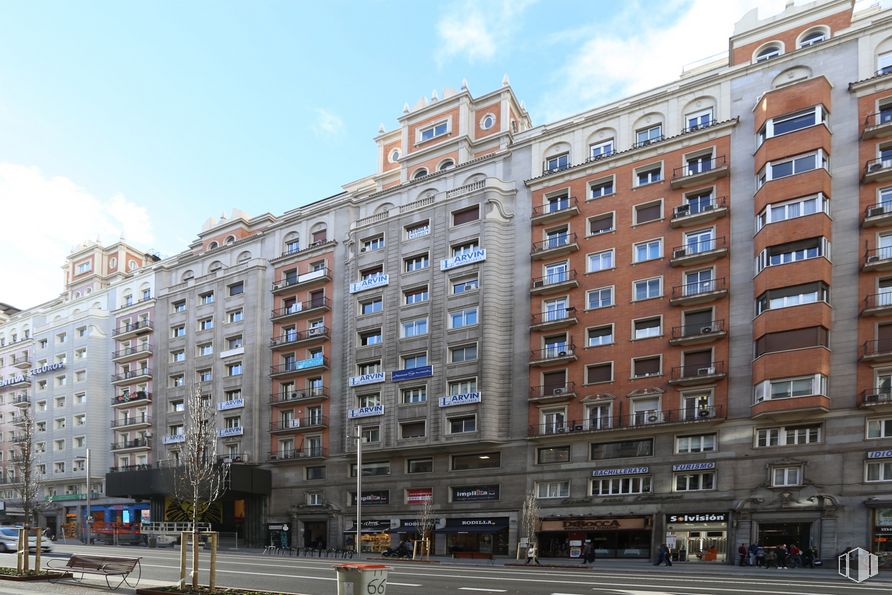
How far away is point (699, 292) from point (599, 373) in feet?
26.7

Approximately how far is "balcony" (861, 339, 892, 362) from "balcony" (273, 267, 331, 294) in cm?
3932

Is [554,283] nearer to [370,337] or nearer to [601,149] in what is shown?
[601,149]

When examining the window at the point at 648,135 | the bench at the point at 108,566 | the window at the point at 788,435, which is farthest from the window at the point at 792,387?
the bench at the point at 108,566

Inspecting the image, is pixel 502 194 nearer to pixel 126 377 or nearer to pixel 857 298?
pixel 857 298

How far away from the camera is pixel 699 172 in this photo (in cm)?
4141

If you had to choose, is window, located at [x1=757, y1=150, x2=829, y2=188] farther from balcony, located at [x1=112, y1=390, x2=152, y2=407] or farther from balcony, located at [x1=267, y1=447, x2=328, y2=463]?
balcony, located at [x1=112, y1=390, x2=152, y2=407]

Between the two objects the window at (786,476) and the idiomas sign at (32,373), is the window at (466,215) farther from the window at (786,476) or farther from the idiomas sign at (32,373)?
the idiomas sign at (32,373)

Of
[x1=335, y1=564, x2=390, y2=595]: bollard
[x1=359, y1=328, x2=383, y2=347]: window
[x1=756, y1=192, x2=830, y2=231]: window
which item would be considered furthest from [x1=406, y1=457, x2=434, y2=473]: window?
[x1=335, y1=564, x2=390, y2=595]: bollard

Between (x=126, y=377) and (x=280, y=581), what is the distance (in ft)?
183

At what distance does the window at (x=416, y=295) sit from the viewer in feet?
166

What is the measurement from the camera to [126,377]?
7131 cm

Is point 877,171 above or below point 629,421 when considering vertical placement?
above

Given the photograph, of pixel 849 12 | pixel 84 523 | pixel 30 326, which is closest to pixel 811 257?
pixel 849 12

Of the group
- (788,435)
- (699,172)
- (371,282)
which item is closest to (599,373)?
(788,435)
